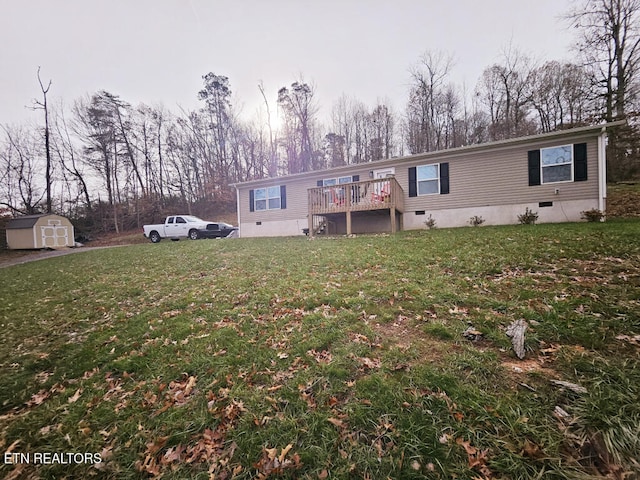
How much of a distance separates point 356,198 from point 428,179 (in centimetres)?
360

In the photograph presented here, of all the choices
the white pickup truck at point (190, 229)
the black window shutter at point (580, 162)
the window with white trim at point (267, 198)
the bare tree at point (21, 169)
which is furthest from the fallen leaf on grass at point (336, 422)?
the bare tree at point (21, 169)

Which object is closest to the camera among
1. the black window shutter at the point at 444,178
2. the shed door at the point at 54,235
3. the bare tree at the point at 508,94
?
the black window shutter at the point at 444,178

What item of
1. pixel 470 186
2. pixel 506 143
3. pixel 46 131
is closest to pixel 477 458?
pixel 470 186

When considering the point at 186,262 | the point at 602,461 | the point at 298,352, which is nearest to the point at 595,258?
the point at 602,461

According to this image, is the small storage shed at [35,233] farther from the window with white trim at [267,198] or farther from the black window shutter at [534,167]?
the black window shutter at [534,167]

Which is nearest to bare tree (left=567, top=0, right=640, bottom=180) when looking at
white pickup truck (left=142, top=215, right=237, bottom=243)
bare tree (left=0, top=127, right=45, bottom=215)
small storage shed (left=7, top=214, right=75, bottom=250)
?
white pickup truck (left=142, top=215, right=237, bottom=243)

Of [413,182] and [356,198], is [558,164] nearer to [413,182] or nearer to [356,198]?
[413,182]

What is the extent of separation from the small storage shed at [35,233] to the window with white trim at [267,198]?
642 inches

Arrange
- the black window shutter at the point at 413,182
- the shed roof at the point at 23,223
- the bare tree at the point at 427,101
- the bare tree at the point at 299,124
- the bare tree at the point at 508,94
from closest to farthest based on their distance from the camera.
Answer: the black window shutter at the point at 413,182 < the shed roof at the point at 23,223 < the bare tree at the point at 508,94 < the bare tree at the point at 427,101 < the bare tree at the point at 299,124

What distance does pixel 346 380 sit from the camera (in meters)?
2.25

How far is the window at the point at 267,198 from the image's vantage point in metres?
14.8

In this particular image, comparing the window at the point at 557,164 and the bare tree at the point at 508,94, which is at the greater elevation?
the bare tree at the point at 508,94

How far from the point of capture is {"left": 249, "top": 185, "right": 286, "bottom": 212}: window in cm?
1481

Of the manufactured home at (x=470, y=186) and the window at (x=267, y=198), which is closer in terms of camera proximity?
the manufactured home at (x=470, y=186)
